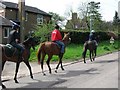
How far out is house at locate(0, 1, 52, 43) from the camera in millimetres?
51088

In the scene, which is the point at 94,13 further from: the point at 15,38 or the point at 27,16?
the point at 15,38

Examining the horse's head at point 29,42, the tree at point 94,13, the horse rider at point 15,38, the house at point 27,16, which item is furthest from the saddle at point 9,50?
the tree at point 94,13

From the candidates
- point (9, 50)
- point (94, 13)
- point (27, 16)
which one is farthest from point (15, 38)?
point (94, 13)

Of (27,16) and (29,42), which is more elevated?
(27,16)

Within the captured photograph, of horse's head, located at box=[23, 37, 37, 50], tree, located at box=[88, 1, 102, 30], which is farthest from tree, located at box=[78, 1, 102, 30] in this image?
horse's head, located at box=[23, 37, 37, 50]

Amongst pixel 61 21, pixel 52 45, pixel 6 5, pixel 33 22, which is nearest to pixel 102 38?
pixel 33 22

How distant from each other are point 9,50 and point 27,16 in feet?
143

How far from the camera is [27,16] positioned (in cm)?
5572

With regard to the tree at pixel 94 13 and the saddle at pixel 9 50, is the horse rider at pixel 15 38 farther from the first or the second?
the tree at pixel 94 13

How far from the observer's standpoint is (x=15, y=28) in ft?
41.7

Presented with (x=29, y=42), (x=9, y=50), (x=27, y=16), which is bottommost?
(x=9, y=50)

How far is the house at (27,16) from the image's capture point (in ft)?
168

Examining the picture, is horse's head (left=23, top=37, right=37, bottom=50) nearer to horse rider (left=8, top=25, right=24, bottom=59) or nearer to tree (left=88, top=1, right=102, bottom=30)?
horse rider (left=8, top=25, right=24, bottom=59)

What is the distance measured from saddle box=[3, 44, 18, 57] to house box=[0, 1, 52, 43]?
3741cm
